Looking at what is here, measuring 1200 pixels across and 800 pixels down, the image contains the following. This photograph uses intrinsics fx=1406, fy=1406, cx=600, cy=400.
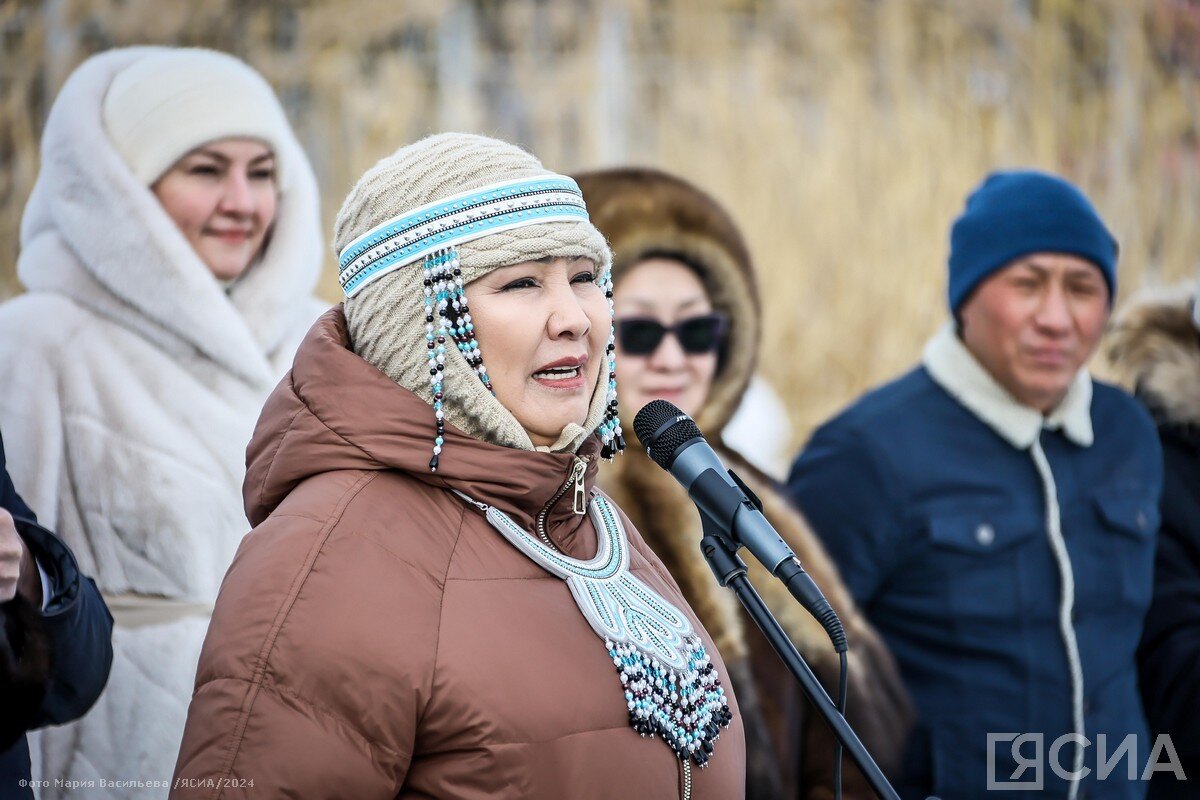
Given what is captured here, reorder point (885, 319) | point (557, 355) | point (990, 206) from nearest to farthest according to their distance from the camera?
point (557, 355) < point (990, 206) < point (885, 319)

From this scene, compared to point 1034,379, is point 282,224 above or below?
above

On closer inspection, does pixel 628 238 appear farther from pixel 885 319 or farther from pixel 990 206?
pixel 885 319

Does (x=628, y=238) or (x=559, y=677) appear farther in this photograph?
(x=628, y=238)

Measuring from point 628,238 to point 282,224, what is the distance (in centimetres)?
81

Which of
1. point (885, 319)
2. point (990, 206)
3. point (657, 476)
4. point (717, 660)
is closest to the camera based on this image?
point (717, 660)

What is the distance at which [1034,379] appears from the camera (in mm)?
3500

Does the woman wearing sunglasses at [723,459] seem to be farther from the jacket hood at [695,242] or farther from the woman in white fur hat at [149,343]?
the woman in white fur hat at [149,343]

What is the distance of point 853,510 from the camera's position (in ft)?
10.9

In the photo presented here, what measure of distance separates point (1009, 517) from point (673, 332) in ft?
3.05

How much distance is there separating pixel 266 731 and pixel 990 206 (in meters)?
2.61

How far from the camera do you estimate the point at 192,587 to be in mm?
2842

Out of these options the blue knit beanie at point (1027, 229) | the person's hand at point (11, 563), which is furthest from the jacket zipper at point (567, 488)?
the blue knit beanie at point (1027, 229)

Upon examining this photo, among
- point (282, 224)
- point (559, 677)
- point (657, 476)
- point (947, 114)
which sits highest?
point (947, 114)

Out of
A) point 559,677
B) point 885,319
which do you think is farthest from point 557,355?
point 885,319
